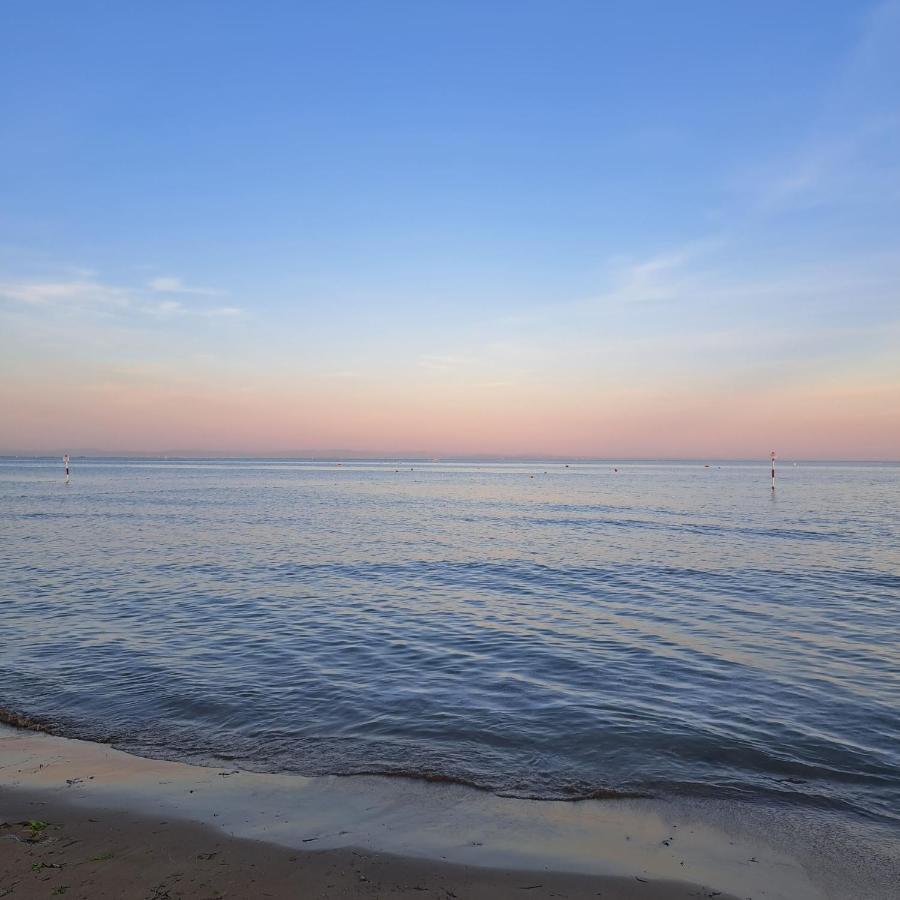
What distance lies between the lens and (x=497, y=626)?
1841 cm

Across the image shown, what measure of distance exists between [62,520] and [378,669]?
41466 millimetres

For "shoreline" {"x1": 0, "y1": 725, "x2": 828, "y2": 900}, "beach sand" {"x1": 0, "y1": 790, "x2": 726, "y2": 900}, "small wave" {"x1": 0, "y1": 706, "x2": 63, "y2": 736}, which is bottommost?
"small wave" {"x1": 0, "y1": 706, "x2": 63, "y2": 736}

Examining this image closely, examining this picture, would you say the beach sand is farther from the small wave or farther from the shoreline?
the small wave

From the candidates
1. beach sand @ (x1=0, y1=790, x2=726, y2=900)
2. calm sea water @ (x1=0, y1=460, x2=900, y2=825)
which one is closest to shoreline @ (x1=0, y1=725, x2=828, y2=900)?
beach sand @ (x1=0, y1=790, x2=726, y2=900)

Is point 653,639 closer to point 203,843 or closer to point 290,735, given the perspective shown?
point 290,735

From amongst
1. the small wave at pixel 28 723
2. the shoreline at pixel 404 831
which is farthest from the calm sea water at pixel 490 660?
the shoreline at pixel 404 831

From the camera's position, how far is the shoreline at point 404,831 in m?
6.50

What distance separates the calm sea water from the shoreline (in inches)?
26.1

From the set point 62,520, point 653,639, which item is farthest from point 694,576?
point 62,520

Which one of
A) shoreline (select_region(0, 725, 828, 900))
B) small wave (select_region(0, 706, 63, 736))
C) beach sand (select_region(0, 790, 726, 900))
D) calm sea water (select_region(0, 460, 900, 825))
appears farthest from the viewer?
small wave (select_region(0, 706, 63, 736))

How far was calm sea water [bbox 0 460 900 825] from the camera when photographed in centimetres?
979

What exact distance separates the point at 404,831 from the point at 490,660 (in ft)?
25.5

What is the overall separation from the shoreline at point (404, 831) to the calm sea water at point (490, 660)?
662mm

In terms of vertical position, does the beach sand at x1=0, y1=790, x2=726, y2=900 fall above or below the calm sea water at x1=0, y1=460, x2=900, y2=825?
above
